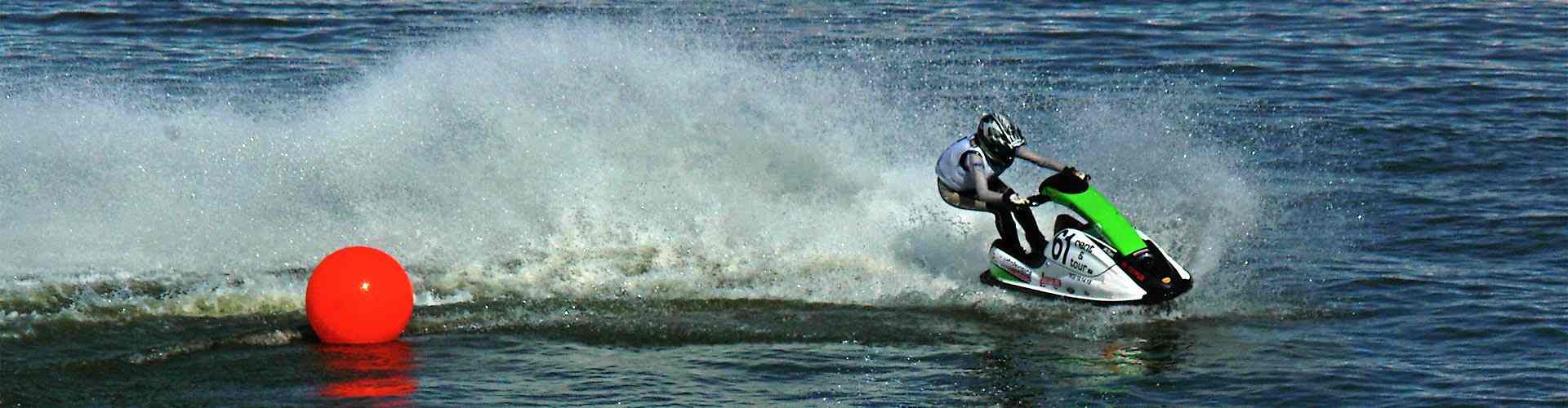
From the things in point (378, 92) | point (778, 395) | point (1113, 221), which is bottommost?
point (778, 395)

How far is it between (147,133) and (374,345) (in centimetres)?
651

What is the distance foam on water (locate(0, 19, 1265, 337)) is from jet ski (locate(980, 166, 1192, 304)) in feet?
1.37

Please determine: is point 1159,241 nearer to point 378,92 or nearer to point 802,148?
point 802,148

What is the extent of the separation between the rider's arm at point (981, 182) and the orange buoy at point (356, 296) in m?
4.88

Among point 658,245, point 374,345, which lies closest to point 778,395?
point 374,345

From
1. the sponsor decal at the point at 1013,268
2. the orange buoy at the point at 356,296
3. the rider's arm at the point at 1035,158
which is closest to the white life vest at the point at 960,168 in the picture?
the rider's arm at the point at 1035,158

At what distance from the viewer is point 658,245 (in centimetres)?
1727

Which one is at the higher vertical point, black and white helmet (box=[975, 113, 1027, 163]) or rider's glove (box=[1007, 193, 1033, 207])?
black and white helmet (box=[975, 113, 1027, 163])

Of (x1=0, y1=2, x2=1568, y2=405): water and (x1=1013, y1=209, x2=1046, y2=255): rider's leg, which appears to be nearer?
(x1=0, y1=2, x2=1568, y2=405): water

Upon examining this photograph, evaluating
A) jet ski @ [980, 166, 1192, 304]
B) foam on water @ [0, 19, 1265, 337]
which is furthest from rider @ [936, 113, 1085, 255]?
foam on water @ [0, 19, 1265, 337]

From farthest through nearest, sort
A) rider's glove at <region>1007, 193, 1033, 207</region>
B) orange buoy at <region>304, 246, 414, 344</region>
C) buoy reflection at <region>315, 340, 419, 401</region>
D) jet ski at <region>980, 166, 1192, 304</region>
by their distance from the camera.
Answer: rider's glove at <region>1007, 193, 1033, 207</region>
jet ski at <region>980, 166, 1192, 304</region>
orange buoy at <region>304, 246, 414, 344</region>
buoy reflection at <region>315, 340, 419, 401</region>

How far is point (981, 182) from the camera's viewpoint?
1527cm

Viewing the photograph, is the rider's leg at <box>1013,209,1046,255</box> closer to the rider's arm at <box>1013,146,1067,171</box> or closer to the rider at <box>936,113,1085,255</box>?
the rider at <box>936,113,1085,255</box>

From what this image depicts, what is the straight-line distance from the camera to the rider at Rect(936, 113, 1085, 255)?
15305 mm
